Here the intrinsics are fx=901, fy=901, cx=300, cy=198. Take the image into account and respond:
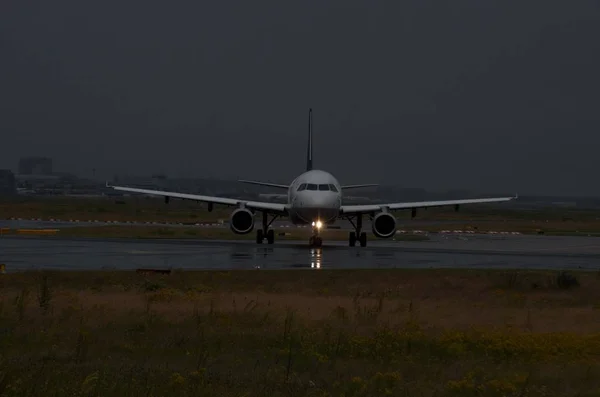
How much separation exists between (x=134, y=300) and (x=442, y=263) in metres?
17.0

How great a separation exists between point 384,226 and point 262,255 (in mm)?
11871

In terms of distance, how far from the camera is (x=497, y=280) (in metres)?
28.8

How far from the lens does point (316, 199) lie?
1834 inches

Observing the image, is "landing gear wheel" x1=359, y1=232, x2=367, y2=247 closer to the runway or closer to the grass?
the runway

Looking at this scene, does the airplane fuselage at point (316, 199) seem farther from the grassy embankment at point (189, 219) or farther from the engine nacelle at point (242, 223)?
the grassy embankment at point (189, 219)

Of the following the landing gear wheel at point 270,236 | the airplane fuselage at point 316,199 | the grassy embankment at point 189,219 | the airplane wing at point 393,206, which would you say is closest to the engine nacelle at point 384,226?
the airplane wing at point 393,206

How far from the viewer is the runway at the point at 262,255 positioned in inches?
1330

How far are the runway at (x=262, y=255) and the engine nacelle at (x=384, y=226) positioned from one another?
4.18 ft

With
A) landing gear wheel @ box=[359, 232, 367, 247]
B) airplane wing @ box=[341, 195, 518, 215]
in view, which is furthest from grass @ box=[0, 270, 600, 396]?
airplane wing @ box=[341, 195, 518, 215]

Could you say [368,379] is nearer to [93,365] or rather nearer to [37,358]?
[93,365]

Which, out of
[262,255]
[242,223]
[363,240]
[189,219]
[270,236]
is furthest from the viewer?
[189,219]

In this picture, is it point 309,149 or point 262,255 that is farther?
point 309,149

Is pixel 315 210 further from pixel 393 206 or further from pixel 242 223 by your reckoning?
pixel 393 206

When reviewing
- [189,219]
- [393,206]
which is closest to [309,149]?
[393,206]
